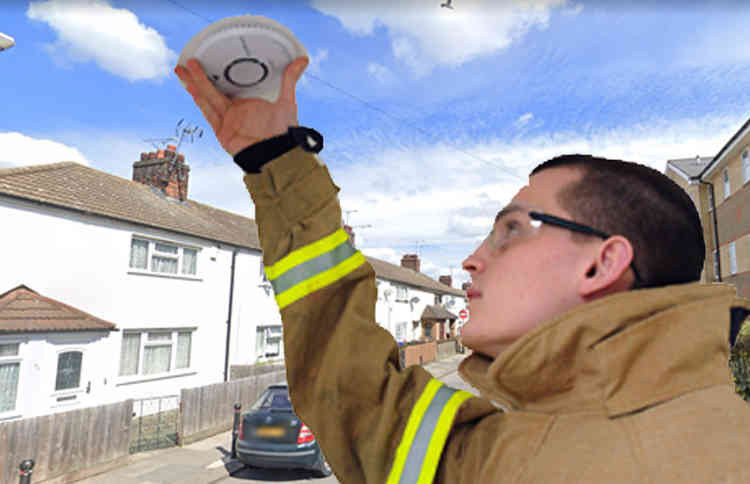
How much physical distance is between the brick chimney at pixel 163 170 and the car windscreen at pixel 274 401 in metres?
10.2

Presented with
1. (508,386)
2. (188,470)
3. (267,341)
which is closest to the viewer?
(508,386)

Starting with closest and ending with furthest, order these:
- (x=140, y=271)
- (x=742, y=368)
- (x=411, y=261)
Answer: (x=742, y=368), (x=140, y=271), (x=411, y=261)

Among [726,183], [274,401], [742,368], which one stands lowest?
[274,401]

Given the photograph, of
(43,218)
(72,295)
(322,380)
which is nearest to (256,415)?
(72,295)

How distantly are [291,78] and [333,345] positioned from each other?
2.00 feet

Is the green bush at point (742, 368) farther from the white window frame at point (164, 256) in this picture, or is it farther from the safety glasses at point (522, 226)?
the white window frame at point (164, 256)

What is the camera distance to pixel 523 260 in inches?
42.4

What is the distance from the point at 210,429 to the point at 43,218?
20.6 ft

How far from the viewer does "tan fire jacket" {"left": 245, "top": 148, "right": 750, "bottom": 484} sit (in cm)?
79

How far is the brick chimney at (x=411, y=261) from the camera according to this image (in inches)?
1629

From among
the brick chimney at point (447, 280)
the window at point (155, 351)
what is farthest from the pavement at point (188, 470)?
the brick chimney at point (447, 280)

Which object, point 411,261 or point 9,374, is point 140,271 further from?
point 411,261

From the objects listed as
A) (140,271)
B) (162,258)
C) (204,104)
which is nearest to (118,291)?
(140,271)

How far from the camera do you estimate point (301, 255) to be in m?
0.98
